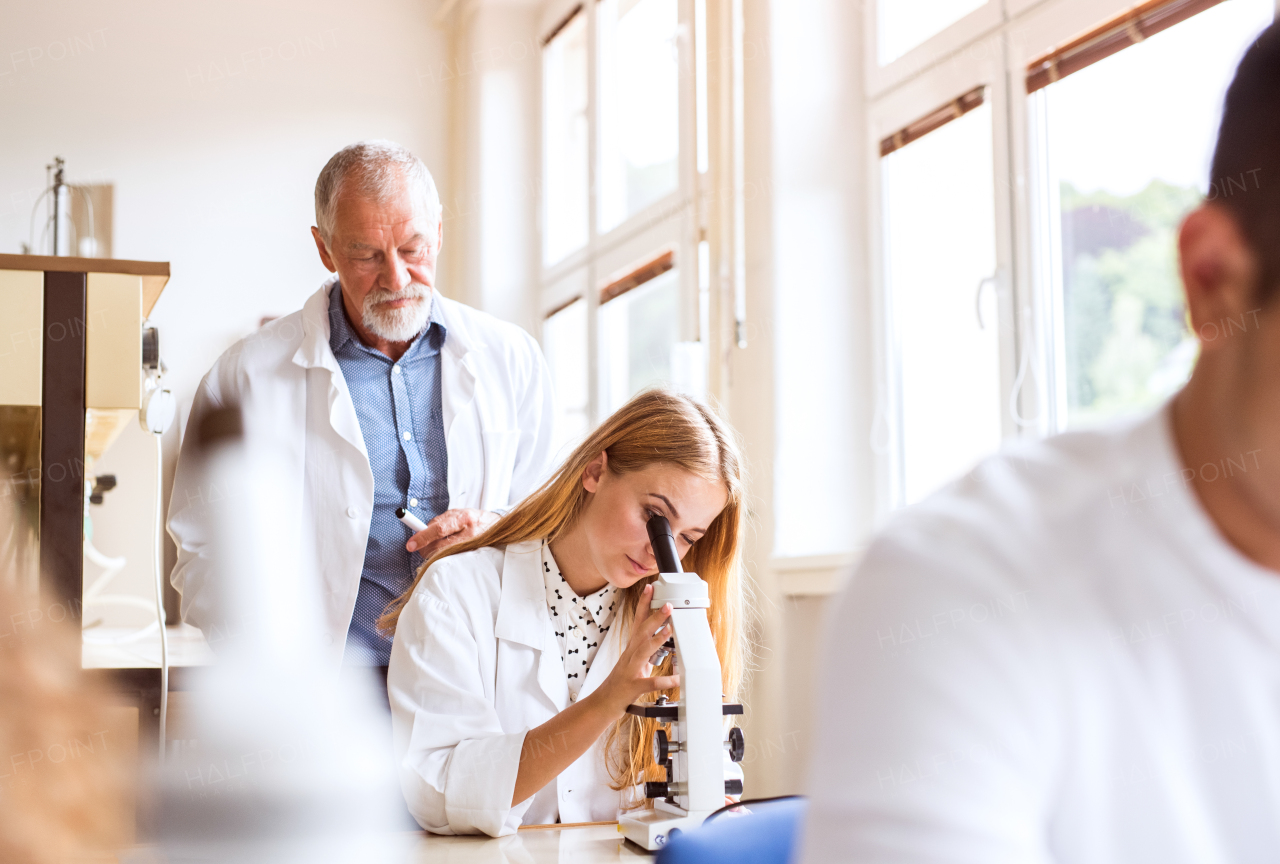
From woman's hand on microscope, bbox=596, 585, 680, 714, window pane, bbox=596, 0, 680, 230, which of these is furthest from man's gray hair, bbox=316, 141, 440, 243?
window pane, bbox=596, 0, 680, 230

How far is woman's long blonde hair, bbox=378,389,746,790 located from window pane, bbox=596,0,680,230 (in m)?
2.29

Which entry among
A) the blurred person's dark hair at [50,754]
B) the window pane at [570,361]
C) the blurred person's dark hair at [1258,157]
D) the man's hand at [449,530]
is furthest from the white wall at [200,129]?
the blurred person's dark hair at [1258,157]

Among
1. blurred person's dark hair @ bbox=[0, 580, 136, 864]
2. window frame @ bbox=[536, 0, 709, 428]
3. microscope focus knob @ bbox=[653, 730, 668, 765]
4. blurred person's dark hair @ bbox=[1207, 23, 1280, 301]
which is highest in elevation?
window frame @ bbox=[536, 0, 709, 428]

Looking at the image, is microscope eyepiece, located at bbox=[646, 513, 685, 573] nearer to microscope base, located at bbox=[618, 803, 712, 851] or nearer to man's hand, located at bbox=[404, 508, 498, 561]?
microscope base, located at bbox=[618, 803, 712, 851]

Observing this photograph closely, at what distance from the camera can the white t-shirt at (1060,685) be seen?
0.41 meters

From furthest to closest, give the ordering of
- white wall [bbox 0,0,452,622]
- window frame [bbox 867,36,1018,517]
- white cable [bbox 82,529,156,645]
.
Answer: white wall [bbox 0,0,452,622] < white cable [bbox 82,529,156,645] < window frame [bbox 867,36,1018,517]

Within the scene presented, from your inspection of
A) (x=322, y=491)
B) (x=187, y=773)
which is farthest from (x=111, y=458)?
(x=187, y=773)

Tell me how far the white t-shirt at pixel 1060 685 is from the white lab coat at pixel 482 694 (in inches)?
42.9

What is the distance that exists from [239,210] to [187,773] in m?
4.91

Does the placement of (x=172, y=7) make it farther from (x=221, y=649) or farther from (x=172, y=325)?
(x=221, y=649)

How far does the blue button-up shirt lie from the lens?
6.82 ft

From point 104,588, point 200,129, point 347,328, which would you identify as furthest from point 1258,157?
point 200,129

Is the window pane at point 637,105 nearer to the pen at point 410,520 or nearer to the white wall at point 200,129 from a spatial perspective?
the white wall at point 200,129

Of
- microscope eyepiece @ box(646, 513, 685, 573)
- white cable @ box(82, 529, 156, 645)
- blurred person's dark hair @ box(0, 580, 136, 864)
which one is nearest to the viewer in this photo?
blurred person's dark hair @ box(0, 580, 136, 864)
